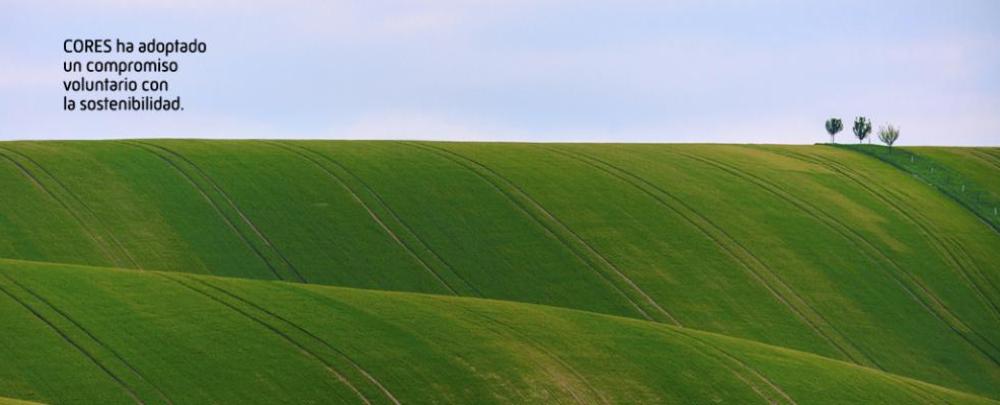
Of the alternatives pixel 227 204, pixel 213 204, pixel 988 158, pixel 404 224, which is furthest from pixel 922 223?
pixel 213 204

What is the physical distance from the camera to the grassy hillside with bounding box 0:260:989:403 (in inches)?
1734

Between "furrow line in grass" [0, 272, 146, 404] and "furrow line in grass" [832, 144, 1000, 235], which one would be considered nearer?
"furrow line in grass" [0, 272, 146, 404]

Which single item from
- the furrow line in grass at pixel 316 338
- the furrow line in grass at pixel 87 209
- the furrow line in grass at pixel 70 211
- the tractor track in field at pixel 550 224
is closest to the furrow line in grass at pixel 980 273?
the tractor track in field at pixel 550 224

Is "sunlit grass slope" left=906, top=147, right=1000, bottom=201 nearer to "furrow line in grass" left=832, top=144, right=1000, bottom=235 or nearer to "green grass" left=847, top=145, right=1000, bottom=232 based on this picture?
"green grass" left=847, top=145, right=1000, bottom=232

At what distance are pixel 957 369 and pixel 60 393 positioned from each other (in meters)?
32.9

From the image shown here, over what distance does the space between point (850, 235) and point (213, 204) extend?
89.9 ft

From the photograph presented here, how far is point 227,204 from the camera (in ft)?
213

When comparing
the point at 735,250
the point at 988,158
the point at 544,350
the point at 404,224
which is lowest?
the point at 544,350

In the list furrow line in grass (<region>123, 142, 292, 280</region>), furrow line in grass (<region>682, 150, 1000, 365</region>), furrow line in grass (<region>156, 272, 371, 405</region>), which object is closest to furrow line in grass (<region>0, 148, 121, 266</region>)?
furrow line in grass (<region>123, 142, 292, 280</region>)

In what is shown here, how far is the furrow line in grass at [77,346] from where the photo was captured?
43.0 metres

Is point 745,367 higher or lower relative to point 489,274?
lower

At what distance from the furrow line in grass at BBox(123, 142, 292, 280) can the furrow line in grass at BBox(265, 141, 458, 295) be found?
A: 17.5 ft

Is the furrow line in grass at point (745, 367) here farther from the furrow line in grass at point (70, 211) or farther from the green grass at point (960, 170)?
the green grass at point (960, 170)

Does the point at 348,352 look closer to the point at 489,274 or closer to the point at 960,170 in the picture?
the point at 489,274
